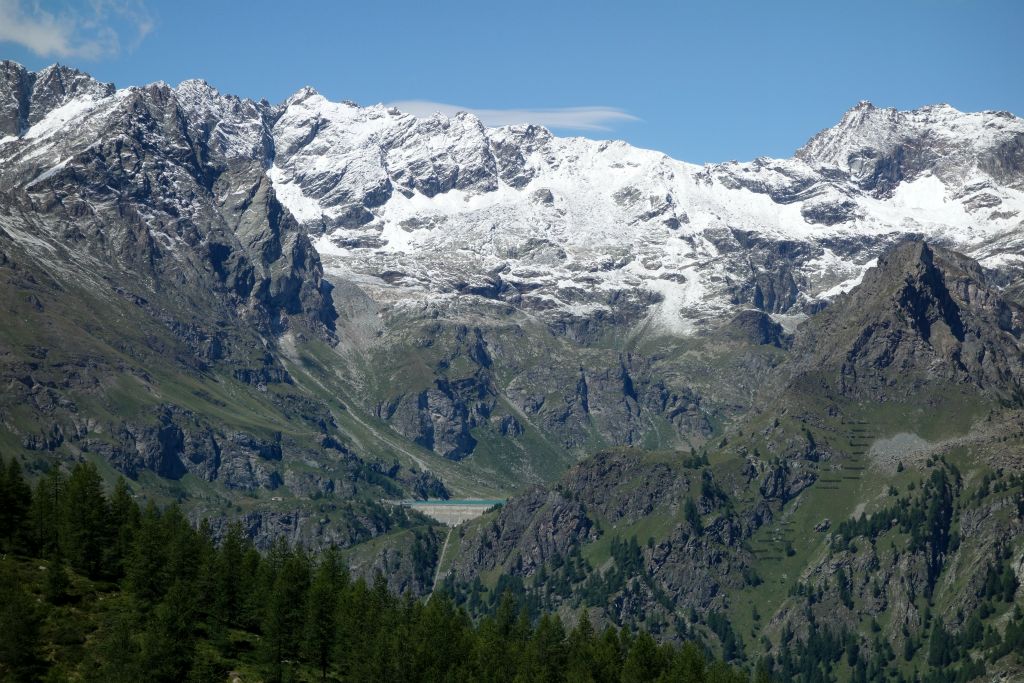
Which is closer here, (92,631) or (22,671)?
(22,671)

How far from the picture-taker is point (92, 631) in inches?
7219

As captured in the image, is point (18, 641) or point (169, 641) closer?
point (18, 641)

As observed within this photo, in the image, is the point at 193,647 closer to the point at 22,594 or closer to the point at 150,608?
the point at 150,608

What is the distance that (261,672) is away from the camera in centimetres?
19725

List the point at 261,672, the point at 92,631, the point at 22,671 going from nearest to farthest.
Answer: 1. the point at 22,671
2. the point at 92,631
3. the point at 261,672

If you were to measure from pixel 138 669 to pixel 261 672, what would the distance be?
32.4m

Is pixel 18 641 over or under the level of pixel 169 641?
under

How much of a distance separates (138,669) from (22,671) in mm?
12837

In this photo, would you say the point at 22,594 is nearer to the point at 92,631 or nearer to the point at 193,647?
the point at 92,631

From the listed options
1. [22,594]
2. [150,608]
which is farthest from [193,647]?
[22,594]

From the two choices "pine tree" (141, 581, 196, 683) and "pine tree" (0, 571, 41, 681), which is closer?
"pine tree" (0, 571, 41, 681)

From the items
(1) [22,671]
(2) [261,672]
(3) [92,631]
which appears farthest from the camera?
(2) [261,672]

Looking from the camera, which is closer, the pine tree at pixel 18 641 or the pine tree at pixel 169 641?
the pine tree at pixel 18 641

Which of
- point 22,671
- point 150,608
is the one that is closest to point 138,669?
point 22,671
